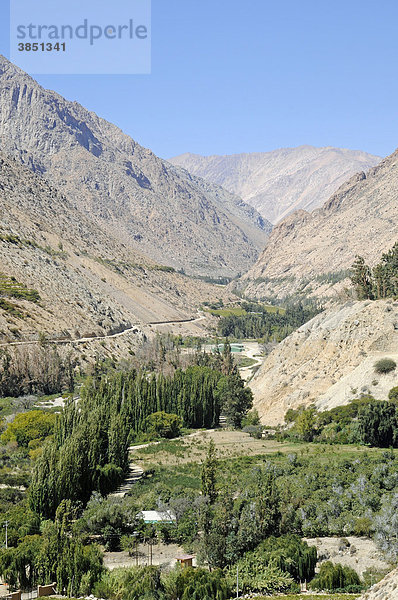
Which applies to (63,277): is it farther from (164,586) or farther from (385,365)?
(164,586)

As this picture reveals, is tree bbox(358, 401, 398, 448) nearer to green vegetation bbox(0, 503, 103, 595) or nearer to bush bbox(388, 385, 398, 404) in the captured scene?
bush bbox(388, 385, 398, 404)

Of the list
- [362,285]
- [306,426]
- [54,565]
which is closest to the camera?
[54,565]

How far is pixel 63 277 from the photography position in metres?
130

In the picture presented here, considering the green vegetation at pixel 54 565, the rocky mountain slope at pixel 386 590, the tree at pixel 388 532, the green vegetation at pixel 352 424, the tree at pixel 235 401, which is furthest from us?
the tree at pixel 235 401

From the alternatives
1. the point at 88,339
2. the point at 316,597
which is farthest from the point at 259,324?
the point at 316,597

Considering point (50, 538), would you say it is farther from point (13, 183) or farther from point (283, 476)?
point (13, 183)

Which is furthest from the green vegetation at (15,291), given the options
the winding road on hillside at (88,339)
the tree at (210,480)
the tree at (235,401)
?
the tree at (210,480)

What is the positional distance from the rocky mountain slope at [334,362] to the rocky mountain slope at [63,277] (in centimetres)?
3994

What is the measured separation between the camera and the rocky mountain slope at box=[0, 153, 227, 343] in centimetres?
10681

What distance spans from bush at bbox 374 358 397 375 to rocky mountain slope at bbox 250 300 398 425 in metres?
0.56

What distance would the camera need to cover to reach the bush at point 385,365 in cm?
6297

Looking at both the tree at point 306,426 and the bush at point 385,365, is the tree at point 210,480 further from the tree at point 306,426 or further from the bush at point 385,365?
the bush at point 385,365

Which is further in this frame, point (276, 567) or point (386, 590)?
point (276, 567)

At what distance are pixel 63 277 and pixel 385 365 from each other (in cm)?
8145
